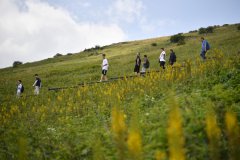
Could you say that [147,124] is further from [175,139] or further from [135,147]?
[175,139]

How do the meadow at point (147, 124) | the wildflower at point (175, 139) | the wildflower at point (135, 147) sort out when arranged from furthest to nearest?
the meadow at point (147, 124), the wildflower at point (135, 147), the wildflower at point (175, 139)

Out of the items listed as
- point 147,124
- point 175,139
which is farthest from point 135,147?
point 147,124

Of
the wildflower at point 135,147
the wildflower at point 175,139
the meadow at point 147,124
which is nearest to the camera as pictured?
the wildflower at point 175,139

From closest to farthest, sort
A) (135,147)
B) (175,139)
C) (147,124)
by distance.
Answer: (175,139), (135,147), (147,124)

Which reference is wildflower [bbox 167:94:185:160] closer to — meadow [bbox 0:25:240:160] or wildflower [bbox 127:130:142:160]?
meadow [bbox 0:25:240:160]

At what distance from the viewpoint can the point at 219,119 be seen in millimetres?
6723

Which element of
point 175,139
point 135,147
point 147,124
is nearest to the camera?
point 175,139

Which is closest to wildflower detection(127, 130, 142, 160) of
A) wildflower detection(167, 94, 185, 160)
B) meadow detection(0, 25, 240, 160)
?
meadow detection(0, 25, 240, 160)

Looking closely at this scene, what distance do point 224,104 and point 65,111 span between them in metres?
7.03

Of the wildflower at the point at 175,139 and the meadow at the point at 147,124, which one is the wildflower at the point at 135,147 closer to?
the meadow at the point at 147,124

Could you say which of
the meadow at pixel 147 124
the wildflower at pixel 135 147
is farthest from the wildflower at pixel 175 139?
the wildflower at pixel 135 147

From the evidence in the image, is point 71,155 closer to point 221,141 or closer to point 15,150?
point 15,150

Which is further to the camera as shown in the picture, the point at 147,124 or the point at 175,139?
the point at 147,124

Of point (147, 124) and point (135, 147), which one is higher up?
point (135, 147)
